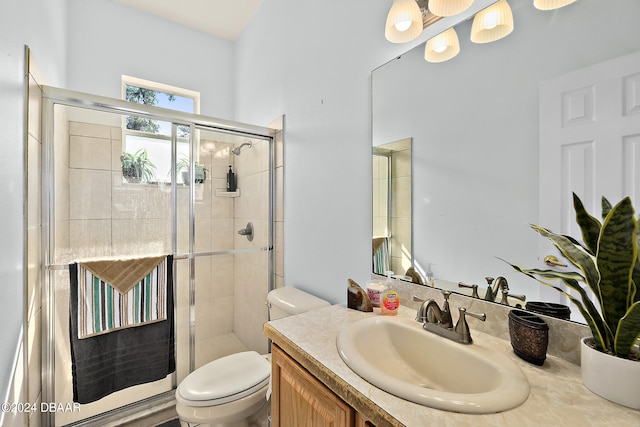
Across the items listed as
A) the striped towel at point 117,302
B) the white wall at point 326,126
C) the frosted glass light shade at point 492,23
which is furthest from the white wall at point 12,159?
the frosted glass light shade at point 492,23

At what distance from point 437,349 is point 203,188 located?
1.62 metres

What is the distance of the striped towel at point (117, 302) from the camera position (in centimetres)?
146

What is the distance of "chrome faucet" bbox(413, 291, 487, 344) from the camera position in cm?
85

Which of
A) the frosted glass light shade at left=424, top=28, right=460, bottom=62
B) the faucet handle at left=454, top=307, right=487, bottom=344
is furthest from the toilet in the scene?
the frosted glass light shade at left=424, top=28, right=460, bottom=62

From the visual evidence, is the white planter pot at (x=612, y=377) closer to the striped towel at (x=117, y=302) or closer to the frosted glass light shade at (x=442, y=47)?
the frosted glass light shade at (x=442, y=47)

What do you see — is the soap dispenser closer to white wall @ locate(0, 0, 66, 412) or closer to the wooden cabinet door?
white wall @ locate(0, 0, 66, 412)

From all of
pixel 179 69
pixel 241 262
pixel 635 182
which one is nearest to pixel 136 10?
pixel 179 69

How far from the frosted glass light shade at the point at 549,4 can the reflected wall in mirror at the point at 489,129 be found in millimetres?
13

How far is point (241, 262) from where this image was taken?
206cm

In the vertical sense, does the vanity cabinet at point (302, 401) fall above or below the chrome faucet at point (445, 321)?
below

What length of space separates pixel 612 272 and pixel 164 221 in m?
1.94

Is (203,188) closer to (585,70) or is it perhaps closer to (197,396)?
(197,396)

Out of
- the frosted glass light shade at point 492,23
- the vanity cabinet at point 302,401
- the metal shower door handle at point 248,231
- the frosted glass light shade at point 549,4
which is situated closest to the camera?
the vanity cabinet at point 302,401

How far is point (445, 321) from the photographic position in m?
0.91
